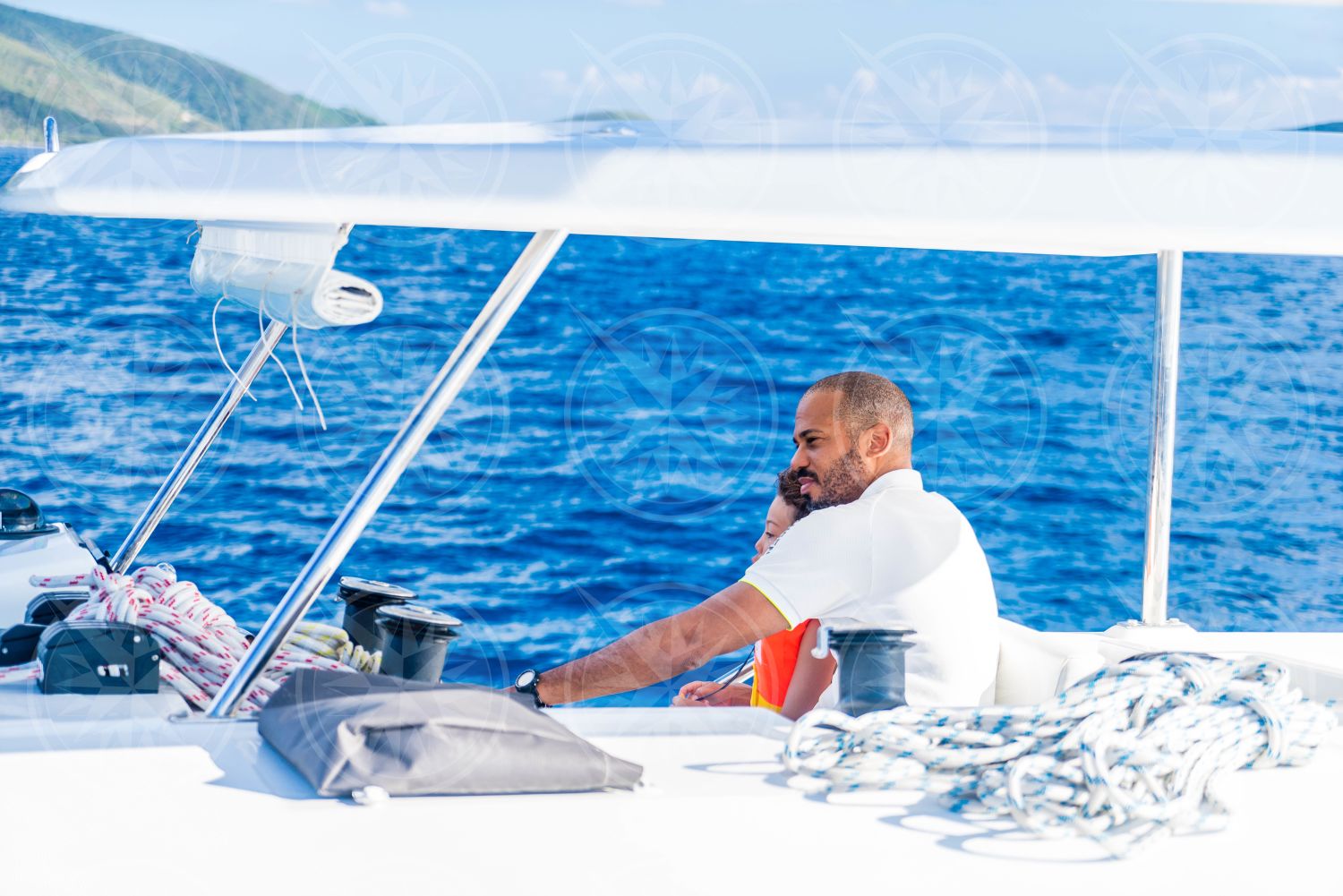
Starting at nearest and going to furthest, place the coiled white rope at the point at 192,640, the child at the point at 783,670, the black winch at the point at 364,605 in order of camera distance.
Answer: the coiled white rope at the point at 192,640
the child at the point at 783,670
the black winch at the point at 364,605

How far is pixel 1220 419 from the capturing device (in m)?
16.0

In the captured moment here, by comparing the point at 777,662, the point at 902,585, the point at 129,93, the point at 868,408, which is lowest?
the point at 777,662

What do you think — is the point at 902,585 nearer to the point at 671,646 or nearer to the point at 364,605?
the point at 671,646

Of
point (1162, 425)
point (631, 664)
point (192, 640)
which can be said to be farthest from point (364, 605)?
point (1162, 425)

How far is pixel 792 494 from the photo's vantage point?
253 cm

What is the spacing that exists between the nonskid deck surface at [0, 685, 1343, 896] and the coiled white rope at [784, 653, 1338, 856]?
3 cm

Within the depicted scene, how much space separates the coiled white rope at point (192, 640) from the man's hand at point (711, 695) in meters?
0.68

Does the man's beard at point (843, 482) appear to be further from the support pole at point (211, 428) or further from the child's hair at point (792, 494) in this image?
the support pole at point (211, 428)

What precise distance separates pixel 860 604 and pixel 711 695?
703 mm

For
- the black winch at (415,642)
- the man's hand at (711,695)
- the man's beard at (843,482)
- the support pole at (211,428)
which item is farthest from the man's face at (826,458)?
the support pole at (211,428)

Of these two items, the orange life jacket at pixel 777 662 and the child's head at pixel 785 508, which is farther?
the child's head at pixel 785 508

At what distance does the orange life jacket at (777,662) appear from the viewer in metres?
2.38

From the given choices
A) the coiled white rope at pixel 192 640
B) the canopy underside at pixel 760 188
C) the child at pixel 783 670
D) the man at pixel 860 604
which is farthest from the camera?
the child at pixel 783 670

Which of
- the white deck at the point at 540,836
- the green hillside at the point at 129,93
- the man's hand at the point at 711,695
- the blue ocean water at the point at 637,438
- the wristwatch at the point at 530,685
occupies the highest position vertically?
the blue ocean water at the point at 637,438
